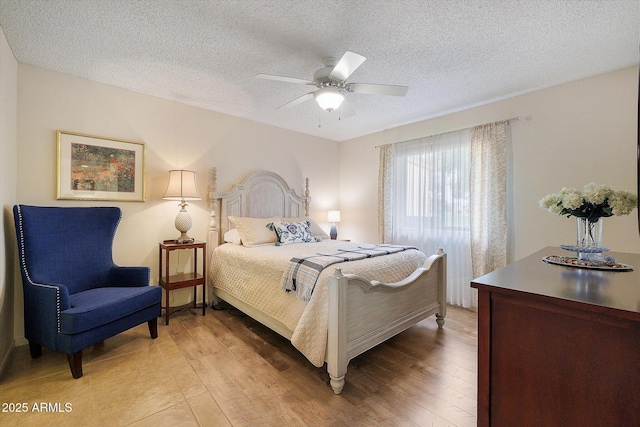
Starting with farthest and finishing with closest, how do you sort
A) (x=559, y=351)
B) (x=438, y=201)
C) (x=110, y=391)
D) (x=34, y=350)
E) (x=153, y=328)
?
(x=438, y=201) → (x=153, y=328) → (x=34, y=350) → (x=110, y=391) → (x=559, y=351)

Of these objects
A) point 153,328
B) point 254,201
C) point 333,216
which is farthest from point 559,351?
point 333,216

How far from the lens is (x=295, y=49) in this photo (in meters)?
2.15

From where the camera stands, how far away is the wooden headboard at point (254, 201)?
343cm

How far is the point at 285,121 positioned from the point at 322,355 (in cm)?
313

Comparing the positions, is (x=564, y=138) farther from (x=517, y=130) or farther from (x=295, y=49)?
(x=295, y=49)

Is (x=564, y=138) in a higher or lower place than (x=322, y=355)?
higher

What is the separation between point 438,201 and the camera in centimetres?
366

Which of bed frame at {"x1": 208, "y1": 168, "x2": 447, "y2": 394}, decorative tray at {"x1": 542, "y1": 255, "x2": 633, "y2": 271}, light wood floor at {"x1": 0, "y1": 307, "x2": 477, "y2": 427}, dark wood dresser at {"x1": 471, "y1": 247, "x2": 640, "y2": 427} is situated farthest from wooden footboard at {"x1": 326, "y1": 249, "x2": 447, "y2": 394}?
decorative tray at {"x1": 542, "y1": 255, "x2": 633, "y2": 271}

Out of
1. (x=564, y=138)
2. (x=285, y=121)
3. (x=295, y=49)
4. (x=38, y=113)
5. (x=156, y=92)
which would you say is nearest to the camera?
(x=295, y=49)

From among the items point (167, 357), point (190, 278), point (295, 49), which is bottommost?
point (167, 357)

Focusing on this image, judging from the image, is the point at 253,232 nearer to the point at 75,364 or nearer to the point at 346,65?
the point at 75,364

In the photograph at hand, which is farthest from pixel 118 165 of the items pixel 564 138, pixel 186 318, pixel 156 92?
pixel 564 138

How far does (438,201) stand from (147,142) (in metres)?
3.64

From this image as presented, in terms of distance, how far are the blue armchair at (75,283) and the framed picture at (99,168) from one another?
0.83 ft
